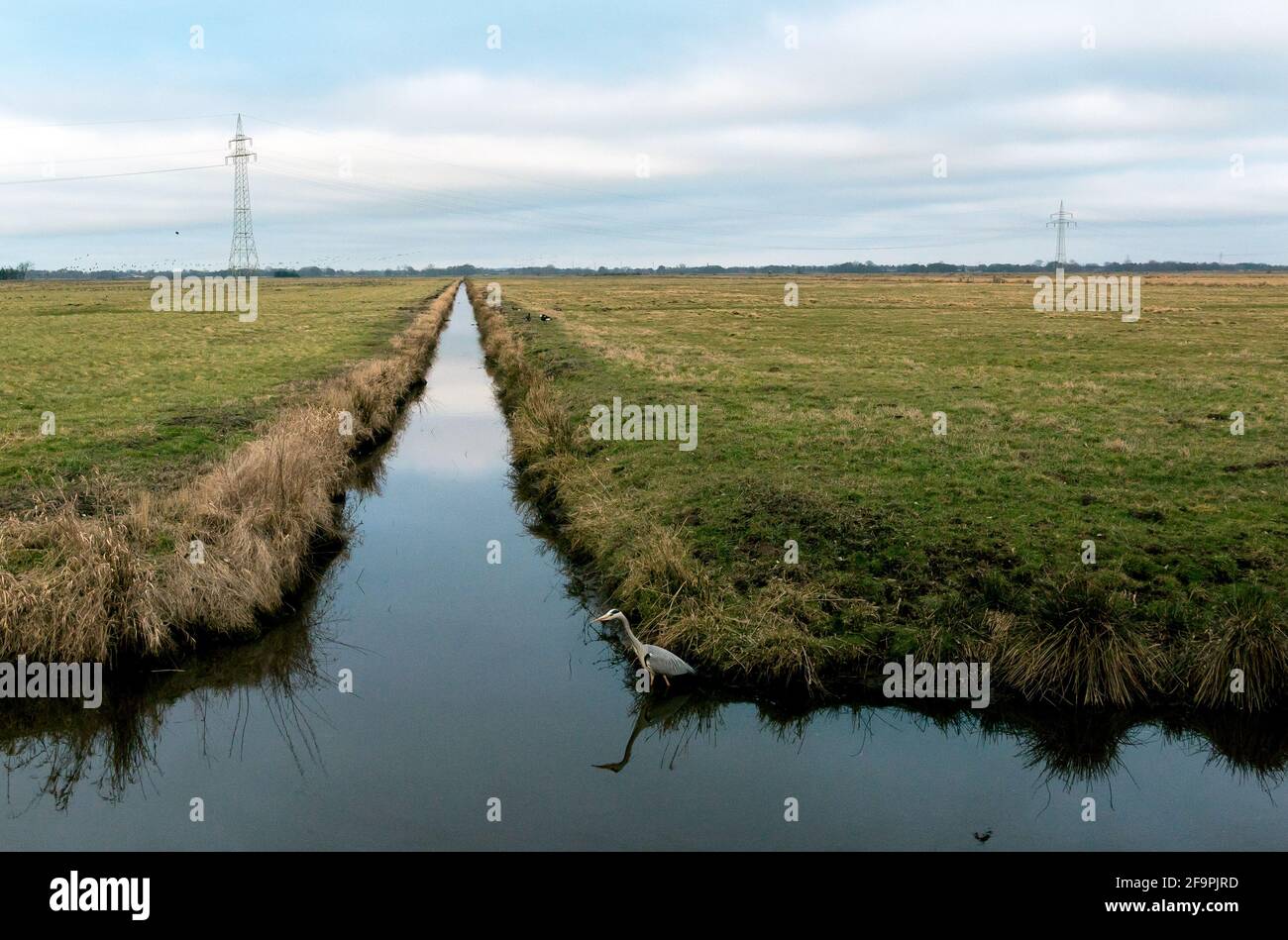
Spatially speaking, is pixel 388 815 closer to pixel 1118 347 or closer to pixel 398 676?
pixel 398 676

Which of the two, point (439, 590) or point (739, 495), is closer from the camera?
point (439, 590)

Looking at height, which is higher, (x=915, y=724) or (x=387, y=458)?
(x=387, y=458)

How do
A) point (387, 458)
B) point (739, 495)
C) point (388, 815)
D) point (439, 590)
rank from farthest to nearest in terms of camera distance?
1. point (387, 458)
2. point (739, 495)
3. point (439, 590)
4. point (388, 815)

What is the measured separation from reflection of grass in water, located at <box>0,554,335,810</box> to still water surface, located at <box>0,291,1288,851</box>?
3cm

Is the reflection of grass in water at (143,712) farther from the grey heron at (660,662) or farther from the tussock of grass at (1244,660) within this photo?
the tussock of grass at (1244,660)

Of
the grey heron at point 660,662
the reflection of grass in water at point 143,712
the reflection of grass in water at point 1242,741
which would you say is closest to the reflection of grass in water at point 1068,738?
the reflection of grass in water at point 1242,741

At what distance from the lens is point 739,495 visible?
13539mm

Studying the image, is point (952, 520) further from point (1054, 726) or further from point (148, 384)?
point (148, 384)

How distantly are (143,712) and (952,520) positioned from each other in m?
9.65

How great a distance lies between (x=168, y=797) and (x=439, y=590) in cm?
511
